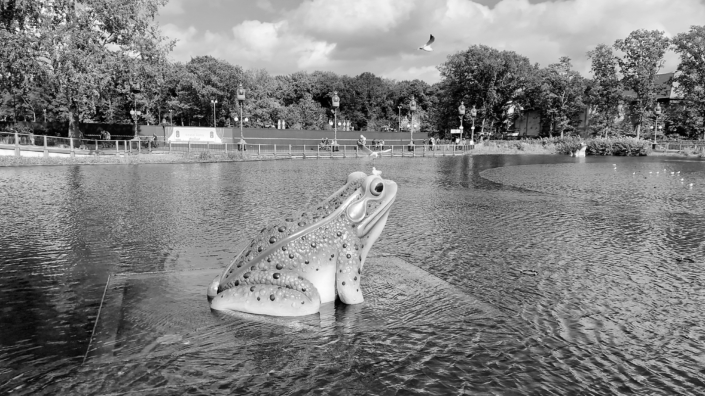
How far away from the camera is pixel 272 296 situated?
16.8 ft

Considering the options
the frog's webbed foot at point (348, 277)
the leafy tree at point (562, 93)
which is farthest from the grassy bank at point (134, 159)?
the leafy tree at point (562, 93)

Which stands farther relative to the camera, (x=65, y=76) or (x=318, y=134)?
(x=318, y=134)

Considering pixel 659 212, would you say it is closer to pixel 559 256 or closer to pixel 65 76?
pixel 559 256

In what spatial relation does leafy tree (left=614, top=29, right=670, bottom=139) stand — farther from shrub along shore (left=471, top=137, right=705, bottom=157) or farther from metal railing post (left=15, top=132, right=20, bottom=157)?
metal railing post (left=15, top=132, right=20, bottom=157)

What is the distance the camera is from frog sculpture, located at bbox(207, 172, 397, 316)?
17.0ft

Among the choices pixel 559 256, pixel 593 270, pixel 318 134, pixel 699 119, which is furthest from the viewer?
pixel 699 119

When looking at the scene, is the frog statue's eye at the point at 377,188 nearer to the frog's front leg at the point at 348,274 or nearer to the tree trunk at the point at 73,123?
the frog's front leg at the point at 348,274

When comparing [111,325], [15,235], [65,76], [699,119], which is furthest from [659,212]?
[699,119]

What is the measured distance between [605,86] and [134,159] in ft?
236

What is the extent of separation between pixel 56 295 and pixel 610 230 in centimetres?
1057

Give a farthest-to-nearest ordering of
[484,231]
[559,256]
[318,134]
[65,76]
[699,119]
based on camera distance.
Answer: [699,119] < [318,134] < [65,76] < [484,231] < [559,256]

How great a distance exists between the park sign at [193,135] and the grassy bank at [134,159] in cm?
1201

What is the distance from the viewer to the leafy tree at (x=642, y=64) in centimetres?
7344

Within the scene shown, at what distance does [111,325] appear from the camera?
504cm
